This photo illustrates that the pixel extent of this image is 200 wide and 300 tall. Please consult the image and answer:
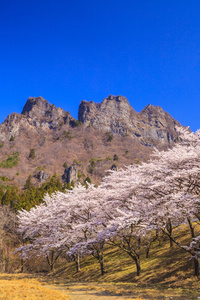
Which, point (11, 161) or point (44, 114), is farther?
point (44, 114)

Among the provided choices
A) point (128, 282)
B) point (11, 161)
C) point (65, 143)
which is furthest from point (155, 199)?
point (65, 143)

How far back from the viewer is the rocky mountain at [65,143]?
102794 mm

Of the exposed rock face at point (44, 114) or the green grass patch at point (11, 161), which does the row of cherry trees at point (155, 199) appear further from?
the exposed rock face at point (44, 114)

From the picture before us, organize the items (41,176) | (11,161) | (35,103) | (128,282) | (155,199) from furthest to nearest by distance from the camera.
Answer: (35,103)
(11,161)
(41,176)
(128,282)
(155,199)

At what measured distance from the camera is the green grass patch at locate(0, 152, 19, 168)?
3819 inches

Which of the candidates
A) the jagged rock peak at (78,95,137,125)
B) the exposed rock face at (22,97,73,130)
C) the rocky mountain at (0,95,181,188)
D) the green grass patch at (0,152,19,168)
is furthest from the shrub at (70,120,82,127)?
the green grass patch at (0,152,19,168)

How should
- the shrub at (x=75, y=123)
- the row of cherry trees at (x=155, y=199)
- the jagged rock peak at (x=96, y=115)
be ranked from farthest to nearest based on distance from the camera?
1. the jagged rock peak at (x=96, y=115)
2. the shrub at (x=75, y=123)
3. the row of cherry trees at (x=155, y=199)

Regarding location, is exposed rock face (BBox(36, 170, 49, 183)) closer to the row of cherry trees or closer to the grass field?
the grass field

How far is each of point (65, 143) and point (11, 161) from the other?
134 feet

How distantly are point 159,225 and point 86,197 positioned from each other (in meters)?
8.03

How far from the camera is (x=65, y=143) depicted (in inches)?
5413

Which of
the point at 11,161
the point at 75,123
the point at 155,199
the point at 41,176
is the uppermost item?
the point at 75,123

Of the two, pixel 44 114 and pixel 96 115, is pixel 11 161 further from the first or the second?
pixel 96 115

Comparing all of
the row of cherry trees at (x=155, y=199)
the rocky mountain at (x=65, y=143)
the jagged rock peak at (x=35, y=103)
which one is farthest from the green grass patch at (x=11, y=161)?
the row of cherry trees at (x=155, y=199)
